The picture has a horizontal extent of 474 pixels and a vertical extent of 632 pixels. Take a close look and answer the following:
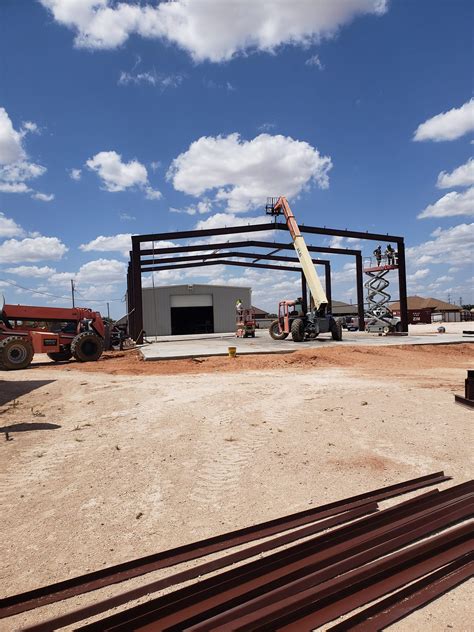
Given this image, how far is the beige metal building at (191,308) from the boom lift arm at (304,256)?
18.9 m

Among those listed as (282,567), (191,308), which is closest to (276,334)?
(282,567)

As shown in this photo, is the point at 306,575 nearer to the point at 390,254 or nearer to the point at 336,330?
→ the point at 336,330

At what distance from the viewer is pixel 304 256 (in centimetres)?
2570

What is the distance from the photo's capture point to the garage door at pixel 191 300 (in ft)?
154

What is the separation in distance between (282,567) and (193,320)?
49.5 metres

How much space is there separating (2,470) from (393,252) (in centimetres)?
3154

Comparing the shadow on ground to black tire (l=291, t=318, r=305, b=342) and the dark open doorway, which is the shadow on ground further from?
the dark open doorway

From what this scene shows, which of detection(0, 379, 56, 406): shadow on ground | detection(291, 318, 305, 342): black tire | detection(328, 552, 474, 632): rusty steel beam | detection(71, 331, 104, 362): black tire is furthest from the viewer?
detection(291, 318, 305, 342): black tire

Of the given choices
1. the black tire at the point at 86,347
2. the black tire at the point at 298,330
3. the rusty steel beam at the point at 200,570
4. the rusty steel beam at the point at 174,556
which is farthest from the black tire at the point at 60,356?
the rusty steel beam at the point at 200,570

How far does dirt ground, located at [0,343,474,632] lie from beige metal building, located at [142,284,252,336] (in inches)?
1369

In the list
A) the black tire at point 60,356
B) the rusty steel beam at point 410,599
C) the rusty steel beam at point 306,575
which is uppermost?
the black tire at point 60,356

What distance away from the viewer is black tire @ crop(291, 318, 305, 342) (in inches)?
890

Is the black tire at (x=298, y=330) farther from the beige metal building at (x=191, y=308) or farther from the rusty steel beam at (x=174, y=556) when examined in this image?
the beige metal building at (x=191, y=308)

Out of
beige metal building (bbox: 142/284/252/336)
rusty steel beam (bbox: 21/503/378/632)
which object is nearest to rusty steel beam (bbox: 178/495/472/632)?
rusty steel beam (bbox: 21/503/378/632)
